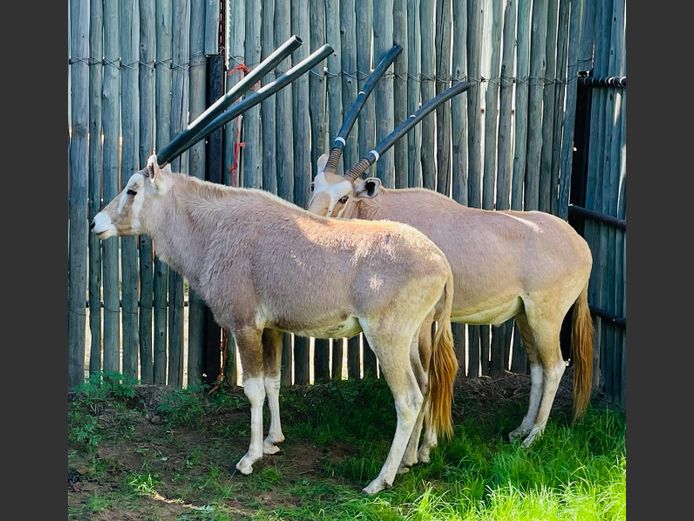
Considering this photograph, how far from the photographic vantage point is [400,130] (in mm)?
9461

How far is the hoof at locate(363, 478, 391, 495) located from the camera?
784 cm

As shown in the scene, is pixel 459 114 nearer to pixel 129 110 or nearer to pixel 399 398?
pixel 129 110

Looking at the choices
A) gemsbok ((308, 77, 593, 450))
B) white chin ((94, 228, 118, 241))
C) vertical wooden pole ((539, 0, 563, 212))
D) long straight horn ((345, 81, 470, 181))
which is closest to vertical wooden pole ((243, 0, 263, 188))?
gemsbok ((308, 77, 593, 450))

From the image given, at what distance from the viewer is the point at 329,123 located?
32.4ft

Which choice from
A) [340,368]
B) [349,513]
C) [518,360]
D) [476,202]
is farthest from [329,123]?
[349,513]

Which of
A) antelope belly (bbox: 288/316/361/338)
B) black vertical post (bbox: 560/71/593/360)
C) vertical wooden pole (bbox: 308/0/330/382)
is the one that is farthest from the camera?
black vertical post (bbox: 560/71/593/360)

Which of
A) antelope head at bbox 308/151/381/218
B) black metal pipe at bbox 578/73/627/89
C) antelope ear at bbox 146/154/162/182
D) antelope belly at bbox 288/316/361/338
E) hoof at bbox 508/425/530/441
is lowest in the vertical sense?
hoof at bbox 508/425/530/441

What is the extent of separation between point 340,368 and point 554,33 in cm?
374

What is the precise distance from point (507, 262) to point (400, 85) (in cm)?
218

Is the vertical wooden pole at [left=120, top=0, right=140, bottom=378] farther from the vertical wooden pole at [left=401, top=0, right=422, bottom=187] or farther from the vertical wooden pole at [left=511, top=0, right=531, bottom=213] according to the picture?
the vertical wooden pole at [left=511, top=0, right=531, bottom=213]

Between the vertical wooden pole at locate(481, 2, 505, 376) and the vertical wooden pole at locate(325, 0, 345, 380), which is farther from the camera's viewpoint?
the vertical wooden pole at locate(481, 2, 505, 376)

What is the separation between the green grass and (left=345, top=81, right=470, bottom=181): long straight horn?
198 centimetres

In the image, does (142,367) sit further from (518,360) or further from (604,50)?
(604,50)

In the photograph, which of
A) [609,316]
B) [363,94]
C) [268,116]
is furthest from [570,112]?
[268,116]
